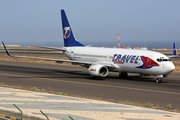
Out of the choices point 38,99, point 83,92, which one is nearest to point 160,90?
point 83,92

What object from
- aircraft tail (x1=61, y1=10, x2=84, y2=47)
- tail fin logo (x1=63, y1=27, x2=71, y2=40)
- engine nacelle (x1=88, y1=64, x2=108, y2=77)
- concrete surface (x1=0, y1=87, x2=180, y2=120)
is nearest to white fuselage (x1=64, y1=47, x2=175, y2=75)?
engine nacelle (x1=88, y1=64, x2=108, y2=77)

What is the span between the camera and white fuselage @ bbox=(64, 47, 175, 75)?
33.3m

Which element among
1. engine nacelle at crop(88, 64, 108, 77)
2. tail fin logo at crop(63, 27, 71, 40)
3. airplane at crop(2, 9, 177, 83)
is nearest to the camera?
airplane at crop(2, 9, 177, 83)

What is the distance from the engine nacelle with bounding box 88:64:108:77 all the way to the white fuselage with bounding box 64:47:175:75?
4.61ft

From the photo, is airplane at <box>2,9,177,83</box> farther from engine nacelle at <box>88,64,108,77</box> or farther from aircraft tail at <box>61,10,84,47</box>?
aircraft tail at <box>61,10,84,47</box>

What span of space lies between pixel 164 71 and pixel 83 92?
11.4 m

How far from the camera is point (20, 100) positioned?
66.5ft

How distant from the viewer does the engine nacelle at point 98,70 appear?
35.9 metres

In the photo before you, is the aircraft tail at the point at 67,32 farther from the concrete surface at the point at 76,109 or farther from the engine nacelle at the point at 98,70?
the concrete surface at the point at 76,109

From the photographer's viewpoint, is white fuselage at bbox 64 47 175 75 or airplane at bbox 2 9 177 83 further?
airplane at bbox 2 9 177 83

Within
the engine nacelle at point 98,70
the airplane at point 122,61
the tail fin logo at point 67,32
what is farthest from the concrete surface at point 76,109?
the tail fin logo at point 67,32

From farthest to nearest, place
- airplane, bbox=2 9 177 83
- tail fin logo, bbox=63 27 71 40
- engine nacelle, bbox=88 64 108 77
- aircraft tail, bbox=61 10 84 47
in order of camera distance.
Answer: tail fin logo, bbox=63 27 71 40 → aircraft tail, bbox=61 10 84 47 → engine nacelle, bbox=88 64 108 77 → airplane, bbox=2 9 177 83

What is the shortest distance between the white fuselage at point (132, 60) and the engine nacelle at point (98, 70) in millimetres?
1407

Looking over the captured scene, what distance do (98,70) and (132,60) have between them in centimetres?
440
